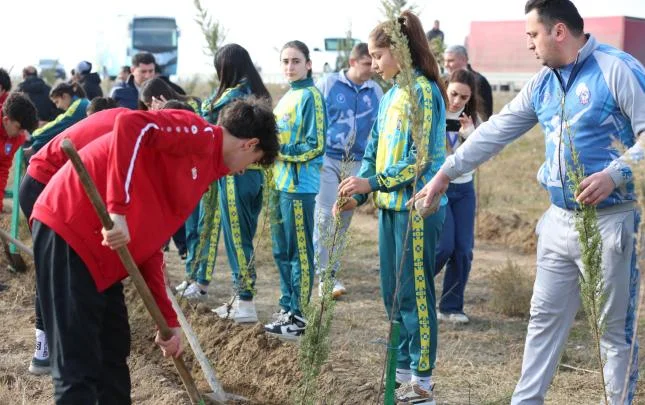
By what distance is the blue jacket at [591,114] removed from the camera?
3998 millimetres

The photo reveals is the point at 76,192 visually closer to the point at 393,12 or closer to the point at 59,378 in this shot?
the point at 59,378

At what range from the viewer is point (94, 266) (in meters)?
3.77

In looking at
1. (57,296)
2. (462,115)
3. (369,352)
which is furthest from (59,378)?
(462,115)

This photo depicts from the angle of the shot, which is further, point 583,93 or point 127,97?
point 127,97

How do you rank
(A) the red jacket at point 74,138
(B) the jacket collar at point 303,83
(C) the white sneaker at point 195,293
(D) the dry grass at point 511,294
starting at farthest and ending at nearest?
(D) the dry grass at point 511,294 < (C) the white sneaker at point 195,293 < (B) the jacket collar at point 303,83 < (A) the red jacket at point 74,138

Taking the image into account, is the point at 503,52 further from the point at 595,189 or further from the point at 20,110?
the point at 595,189

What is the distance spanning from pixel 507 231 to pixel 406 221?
6.87m

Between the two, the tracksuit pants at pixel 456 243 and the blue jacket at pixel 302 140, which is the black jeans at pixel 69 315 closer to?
the blue jacket at pixel 302 140

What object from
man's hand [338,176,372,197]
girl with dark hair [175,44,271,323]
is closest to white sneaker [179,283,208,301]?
girl with dark hair [175,44,271,323]

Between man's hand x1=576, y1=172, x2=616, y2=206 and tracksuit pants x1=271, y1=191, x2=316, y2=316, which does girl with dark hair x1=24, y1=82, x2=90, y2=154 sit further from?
man's hand x1=576, y1=172, x2=616, y2=206

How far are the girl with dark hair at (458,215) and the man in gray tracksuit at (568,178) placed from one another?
2.60 meters

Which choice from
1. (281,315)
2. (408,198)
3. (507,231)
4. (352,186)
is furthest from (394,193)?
(507,231)

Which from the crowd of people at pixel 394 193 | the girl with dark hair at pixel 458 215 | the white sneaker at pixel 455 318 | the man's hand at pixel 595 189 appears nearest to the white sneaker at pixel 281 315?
the crowd of people at pixel 394 193

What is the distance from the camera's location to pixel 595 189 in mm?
3852
